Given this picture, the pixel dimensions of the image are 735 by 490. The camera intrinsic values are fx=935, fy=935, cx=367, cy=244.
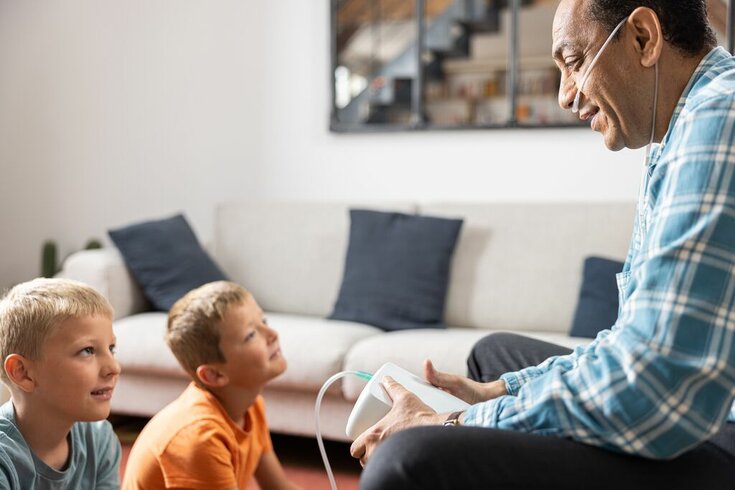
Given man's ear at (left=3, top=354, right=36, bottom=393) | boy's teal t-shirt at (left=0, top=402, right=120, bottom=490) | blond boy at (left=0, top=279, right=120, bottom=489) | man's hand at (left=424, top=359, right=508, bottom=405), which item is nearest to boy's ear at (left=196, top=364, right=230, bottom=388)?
boy's teal t-shirt at (left=0, top=402, right=120, bottom=490)

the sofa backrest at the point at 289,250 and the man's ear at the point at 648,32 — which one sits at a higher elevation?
the man's ear at the point at 648,32

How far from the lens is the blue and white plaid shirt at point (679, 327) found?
1.06 metres

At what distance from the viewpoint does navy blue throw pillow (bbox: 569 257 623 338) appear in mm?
2850

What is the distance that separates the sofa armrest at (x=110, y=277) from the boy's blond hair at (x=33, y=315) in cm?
142

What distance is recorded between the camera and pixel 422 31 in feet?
12.4

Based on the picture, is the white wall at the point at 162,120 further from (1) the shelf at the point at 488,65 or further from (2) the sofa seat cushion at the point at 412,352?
(2) the sofa seat cushion at the point at 412,352

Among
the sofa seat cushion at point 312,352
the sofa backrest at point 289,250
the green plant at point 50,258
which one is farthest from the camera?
the green plant at point 50,258

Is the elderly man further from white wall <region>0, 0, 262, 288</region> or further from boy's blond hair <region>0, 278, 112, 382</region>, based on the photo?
white wall <region>0, 0, 262, 288</region>

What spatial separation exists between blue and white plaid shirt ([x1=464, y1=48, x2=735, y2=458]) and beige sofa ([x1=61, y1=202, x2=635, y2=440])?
1.51 m

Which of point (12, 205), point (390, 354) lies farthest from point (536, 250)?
point (12, 205)

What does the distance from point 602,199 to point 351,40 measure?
124 cm

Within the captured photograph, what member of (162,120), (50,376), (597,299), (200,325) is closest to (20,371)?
(50,376)

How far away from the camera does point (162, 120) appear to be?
4.21m

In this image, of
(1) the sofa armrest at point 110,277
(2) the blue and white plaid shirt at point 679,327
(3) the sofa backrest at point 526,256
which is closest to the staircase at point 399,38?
(3) the sofa backrest at point 526,256
